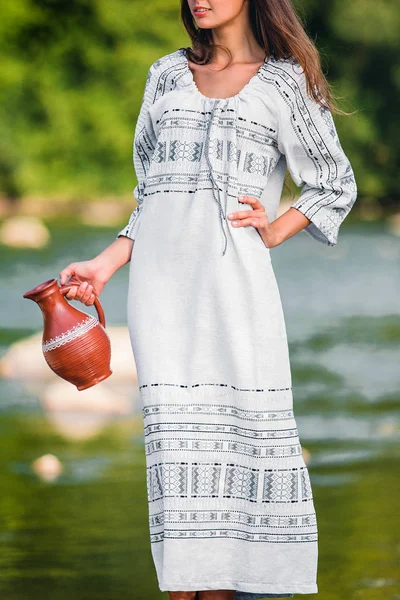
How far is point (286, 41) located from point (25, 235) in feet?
35.2

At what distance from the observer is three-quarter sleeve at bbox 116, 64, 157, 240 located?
251 centimetres

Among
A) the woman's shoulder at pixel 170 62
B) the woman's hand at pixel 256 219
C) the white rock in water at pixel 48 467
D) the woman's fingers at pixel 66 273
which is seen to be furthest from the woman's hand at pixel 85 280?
the white rock in water at pixel 48 467

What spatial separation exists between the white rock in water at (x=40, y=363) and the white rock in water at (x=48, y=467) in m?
1.56

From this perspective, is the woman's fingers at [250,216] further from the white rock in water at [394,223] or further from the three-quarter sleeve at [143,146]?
the white rock in water at [394,223]

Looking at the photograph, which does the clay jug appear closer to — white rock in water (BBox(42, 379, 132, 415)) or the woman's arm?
the woman's arm

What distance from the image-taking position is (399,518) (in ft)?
11.8

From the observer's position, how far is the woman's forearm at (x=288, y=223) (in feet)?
8.06

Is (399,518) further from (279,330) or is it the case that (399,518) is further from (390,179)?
(390,179)

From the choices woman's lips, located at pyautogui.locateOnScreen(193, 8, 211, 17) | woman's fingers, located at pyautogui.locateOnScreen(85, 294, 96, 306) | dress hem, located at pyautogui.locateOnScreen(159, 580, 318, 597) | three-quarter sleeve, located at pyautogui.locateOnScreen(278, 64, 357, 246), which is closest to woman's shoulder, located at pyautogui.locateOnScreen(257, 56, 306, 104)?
three-quarter sleeve, located at pyautogui.locateOnScreen(278, 64, 357, 246)

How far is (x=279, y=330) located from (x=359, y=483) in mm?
1777

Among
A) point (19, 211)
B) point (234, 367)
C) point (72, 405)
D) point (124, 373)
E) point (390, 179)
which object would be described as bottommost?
point (234, 367)

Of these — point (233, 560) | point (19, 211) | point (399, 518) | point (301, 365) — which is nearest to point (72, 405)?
point (301, 365)

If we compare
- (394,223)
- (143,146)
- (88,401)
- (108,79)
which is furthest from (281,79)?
(108,79)

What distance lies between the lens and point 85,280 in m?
2.51
